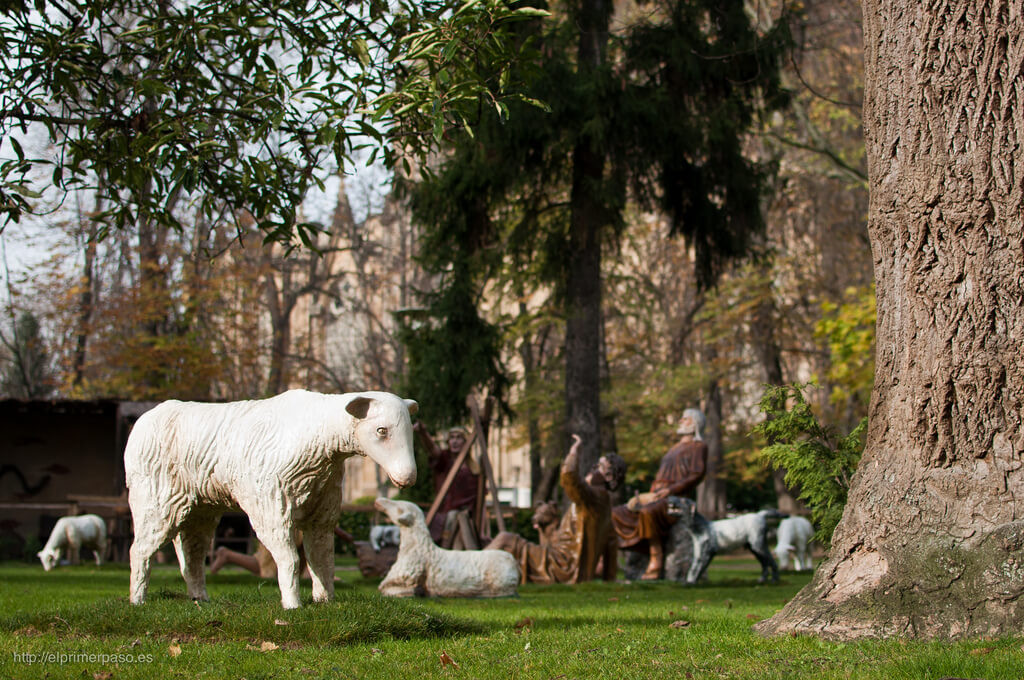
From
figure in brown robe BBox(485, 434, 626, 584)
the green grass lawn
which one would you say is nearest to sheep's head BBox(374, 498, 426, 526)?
the green grass lawn

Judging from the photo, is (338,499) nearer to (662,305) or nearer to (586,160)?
(586,160)

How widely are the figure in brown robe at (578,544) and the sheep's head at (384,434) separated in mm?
7172

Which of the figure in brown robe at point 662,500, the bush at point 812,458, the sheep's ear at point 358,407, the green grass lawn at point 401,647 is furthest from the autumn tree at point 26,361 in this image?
the bush at point 812,458

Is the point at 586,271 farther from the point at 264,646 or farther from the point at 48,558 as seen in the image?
the point at 264,646

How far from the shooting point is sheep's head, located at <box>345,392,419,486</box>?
256 inches

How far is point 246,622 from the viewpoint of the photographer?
615cm

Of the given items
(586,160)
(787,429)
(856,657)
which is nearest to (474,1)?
(787,429)

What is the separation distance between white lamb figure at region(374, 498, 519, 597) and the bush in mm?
3709

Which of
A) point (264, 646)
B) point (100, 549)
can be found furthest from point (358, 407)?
point (100, 549)

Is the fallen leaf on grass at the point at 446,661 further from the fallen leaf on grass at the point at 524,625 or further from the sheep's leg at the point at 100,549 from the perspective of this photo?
the sheep's leg at the point at 100,549

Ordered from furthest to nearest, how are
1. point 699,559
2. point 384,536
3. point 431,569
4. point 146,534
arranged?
1. point 384,536
2. point 699,559
3. point 431,569
4. point 146,534

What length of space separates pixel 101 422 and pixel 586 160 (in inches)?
554

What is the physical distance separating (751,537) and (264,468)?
10.1 metres

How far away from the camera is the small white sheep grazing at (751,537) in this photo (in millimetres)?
14906
